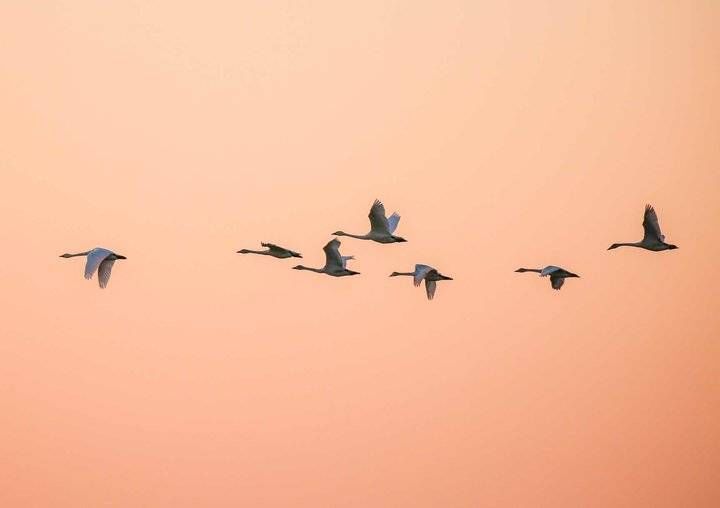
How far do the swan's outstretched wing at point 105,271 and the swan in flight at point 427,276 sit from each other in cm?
966

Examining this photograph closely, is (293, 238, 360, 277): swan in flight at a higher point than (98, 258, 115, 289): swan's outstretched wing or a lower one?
higher

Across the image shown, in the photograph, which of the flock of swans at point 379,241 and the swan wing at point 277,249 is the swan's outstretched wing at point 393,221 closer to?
the flock of swans at point 379,241

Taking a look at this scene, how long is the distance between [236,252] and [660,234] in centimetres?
1486

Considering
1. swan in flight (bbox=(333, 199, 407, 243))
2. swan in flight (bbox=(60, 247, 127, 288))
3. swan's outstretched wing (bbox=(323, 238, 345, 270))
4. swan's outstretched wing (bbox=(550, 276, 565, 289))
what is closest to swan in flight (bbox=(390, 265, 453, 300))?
swan in flight (bbox=(333, 199, 407, 243))

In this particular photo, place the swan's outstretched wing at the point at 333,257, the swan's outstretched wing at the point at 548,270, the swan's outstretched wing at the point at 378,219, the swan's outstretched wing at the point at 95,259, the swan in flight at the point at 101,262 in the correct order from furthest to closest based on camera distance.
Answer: the swan's outstretched wing at the point at 333,257 → the swan's outstretched wing at the point at 548,270 → the swan's outstretched wing at the point at 378,219 → the swan in flight at the point at 101,262 → the swan's outstretched wing at the point at 95,259

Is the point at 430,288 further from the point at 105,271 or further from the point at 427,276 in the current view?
the point at 105,271

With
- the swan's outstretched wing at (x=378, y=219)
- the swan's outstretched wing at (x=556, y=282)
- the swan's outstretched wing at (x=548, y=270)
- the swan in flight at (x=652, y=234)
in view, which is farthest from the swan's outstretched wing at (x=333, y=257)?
the swan in flight at (x=652, y=234)

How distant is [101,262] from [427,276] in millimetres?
11820

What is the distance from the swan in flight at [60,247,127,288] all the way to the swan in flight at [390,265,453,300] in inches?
373

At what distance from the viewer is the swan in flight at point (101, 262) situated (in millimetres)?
51312

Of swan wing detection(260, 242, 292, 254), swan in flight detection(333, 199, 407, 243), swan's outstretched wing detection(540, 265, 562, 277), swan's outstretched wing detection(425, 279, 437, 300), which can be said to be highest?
swan in flight detection(333, 199, 407, 243)

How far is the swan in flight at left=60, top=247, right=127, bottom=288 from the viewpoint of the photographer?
168 feet

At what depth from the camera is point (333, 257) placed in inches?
2270

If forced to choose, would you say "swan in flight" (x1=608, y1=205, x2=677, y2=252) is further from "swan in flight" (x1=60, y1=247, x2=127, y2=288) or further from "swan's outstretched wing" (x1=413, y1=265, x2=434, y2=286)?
"swan in flight" (x1=60, y1=247, x2=127, y2=288)
